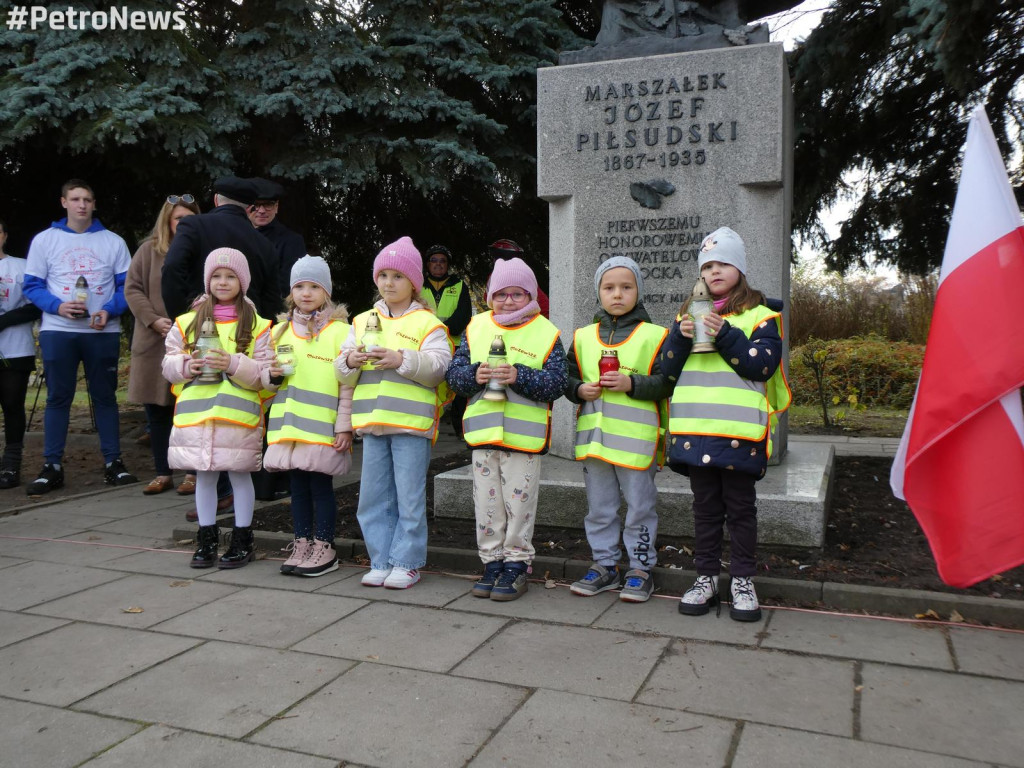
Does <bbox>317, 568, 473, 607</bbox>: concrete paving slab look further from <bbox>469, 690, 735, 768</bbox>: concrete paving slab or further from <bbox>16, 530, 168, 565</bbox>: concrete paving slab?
<bbox>16, 530, 168, 565</bbox>: concrete paving slab

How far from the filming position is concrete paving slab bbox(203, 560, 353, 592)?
4.49 meters

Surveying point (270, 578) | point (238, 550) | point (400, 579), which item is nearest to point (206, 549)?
point (238, 550)

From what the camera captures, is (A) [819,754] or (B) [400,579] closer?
(A) [819,754]

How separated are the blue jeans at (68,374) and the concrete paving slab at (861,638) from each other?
16.9ft

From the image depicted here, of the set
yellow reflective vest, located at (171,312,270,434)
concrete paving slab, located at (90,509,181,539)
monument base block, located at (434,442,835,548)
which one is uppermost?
yellow reflective vest, located at (171,312,270,434)

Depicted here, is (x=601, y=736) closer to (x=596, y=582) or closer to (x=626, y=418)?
(x=596, y=582)

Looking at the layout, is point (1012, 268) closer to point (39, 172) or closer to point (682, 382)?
point (682, 382)

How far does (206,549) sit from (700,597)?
260cm

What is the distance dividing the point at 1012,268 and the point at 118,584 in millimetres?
4209

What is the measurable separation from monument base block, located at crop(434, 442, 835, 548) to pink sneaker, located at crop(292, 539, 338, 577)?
0.91 m

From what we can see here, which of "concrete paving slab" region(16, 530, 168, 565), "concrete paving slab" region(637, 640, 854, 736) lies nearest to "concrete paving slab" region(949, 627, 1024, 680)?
"concrete paving slab" region(637, 640, 854, 736)

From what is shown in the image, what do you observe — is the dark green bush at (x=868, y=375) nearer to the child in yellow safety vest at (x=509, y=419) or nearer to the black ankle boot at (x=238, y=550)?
the child in yellow safety vest at (x=509, y=419)

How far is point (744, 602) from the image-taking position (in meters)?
3.88

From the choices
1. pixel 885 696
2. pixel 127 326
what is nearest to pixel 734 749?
pixel 885 696
